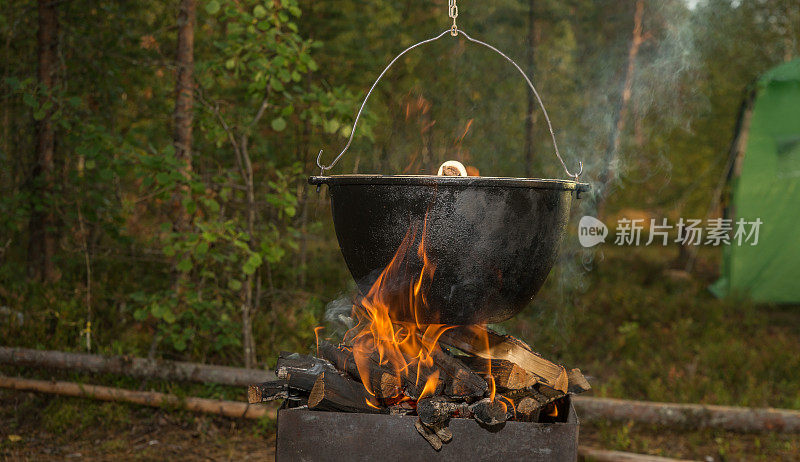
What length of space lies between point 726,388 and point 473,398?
10.1 feet

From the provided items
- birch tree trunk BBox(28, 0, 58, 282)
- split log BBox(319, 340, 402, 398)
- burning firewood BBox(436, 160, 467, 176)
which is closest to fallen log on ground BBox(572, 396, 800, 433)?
split log BBox(319, 340, 402, 398)

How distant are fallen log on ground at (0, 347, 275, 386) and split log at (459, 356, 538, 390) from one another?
196 cm

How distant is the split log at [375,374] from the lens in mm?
2221

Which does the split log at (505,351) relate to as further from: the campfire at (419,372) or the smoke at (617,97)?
the smoke at (617,97)

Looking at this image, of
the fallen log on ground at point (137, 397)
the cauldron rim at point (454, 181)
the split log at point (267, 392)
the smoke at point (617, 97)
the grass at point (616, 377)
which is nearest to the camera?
the cauldron rim at point (454, 181)

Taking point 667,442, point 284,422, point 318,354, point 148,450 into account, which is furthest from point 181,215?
point 667,442

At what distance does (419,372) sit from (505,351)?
368 mm

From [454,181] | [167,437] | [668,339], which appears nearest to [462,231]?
[454,181]

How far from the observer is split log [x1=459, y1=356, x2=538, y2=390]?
2.27 m

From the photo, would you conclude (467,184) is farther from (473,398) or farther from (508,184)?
(473,398)

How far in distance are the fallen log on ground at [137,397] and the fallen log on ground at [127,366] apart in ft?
0.34

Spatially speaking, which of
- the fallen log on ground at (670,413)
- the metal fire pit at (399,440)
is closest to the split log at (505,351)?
the metal fire pit at (399,440)

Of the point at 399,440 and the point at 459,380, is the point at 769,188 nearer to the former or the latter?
the point at 459,380

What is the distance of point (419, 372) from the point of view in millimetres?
2252
